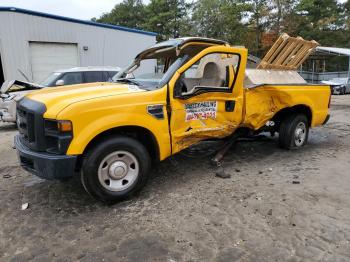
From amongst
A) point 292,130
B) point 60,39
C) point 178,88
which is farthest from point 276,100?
point 60,39

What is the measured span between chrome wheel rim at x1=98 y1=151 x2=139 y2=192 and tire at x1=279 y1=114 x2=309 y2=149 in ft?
11.3

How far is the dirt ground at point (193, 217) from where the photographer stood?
316 centimetres

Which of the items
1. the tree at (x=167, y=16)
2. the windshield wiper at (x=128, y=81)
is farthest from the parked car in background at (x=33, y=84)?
the tree at (x=167, y=16)

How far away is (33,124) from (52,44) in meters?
13.2

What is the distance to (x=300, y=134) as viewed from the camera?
21.8 feet

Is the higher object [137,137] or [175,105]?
[175,105]

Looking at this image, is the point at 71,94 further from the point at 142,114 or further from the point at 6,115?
the point at 6,115

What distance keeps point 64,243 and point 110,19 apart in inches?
2535

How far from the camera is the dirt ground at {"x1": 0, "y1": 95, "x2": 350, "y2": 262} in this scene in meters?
3.16

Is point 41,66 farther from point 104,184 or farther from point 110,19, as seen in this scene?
point 110,19

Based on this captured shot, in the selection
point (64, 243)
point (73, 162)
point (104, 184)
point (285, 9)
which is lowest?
point (64, 243)

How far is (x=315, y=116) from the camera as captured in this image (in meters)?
6.64

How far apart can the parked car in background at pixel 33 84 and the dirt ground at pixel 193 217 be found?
165 inches

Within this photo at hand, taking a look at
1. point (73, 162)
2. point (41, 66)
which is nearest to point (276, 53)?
point (73, 162)
